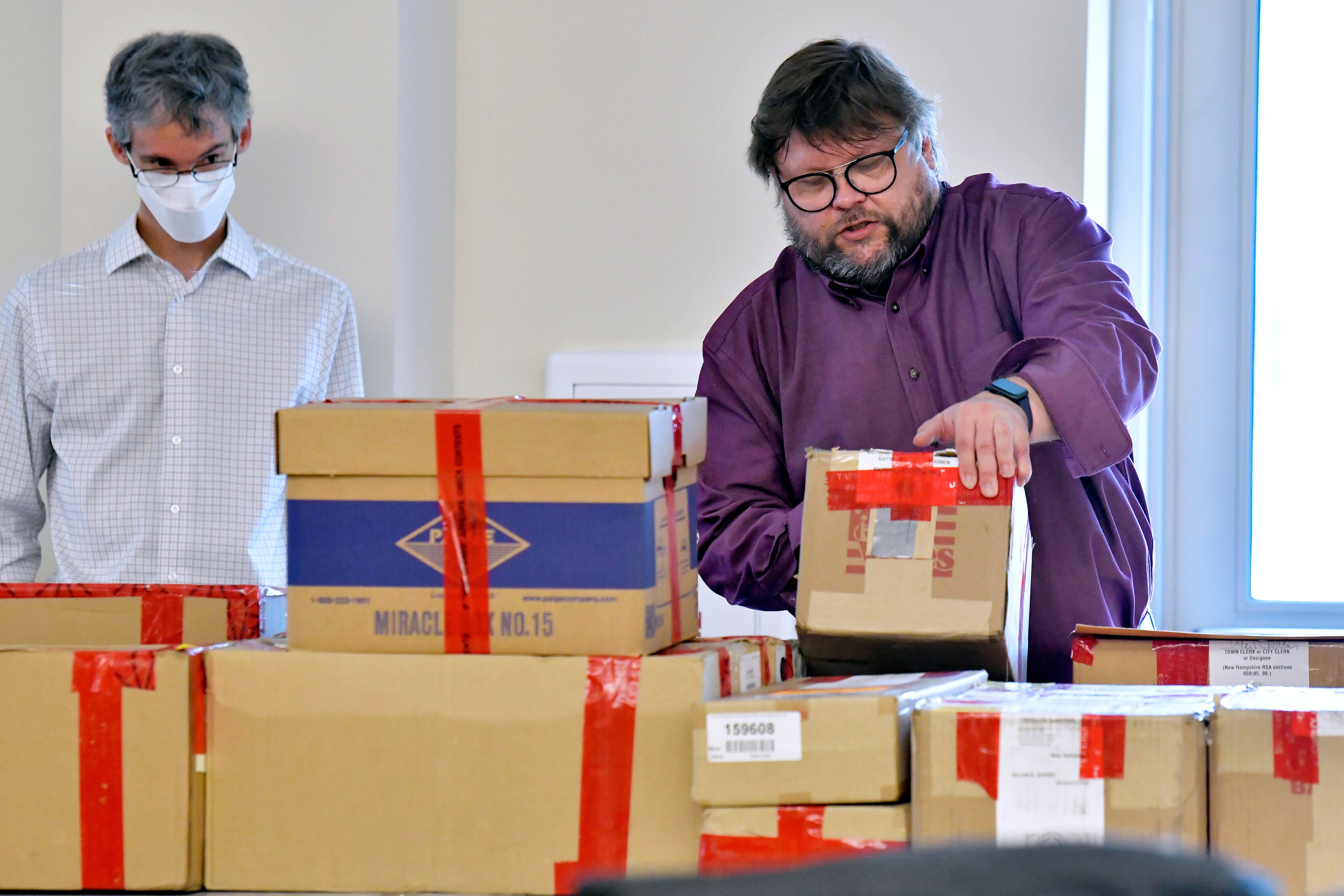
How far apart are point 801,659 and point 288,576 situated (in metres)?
0.50

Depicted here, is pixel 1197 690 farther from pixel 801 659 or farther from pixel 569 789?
pixel 569 789

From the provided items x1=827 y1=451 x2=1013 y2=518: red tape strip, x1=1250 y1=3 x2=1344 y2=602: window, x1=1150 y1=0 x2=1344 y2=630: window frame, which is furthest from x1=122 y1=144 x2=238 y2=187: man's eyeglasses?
x1=1250 y1=3 x2=1344 y2=602: window

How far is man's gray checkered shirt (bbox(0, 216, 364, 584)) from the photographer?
2135 millimetres

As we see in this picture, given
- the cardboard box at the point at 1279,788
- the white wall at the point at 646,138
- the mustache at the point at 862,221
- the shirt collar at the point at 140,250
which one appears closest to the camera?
the cardboard box at the point at 1279,788

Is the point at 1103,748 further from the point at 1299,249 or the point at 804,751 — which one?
the point at 1299,249

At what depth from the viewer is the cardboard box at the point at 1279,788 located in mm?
921

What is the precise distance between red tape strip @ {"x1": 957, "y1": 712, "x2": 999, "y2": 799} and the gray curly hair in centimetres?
171

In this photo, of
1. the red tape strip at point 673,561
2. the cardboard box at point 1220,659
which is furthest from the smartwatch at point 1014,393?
the red tape strip at point 673,561

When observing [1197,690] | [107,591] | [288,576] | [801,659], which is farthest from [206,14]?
[1197,690]

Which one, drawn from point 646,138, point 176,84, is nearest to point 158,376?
point 176,84

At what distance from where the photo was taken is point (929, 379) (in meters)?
1.68

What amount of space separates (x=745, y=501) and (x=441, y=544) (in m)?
0.67

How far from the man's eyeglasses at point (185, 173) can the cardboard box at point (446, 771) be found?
1.26m

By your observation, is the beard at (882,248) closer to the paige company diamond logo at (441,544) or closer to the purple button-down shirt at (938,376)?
the purple button-down shirt at (938,376)
